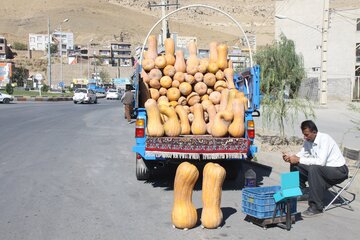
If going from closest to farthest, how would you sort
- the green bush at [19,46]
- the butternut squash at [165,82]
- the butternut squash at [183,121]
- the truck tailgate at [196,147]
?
the truck tailgate at [196,147]
the butternut squash at [183,121]
the butternut squash at [165,82]
the green bush at [19,46]

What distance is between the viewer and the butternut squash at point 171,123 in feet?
24.4

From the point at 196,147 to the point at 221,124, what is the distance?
0.68 m

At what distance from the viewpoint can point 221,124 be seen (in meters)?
7.49

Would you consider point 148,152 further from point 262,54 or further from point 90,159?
point 262,54

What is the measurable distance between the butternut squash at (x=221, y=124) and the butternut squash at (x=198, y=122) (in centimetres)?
37

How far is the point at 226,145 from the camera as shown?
7.22 meters

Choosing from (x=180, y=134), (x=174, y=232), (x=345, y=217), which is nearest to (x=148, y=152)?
(x=180, y=134)

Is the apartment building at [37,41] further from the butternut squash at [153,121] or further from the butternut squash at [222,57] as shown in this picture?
the butternut squash at [153,121]

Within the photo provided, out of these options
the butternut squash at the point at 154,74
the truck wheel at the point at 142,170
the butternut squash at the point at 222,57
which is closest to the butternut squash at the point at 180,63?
the butternut squash at the point at 154,74

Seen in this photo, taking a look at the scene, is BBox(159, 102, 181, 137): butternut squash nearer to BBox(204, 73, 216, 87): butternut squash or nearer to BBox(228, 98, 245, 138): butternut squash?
BBox(228, 98, 245, 138): butternut squash

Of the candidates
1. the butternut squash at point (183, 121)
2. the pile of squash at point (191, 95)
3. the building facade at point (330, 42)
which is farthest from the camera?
the building facade at point (330, 42)

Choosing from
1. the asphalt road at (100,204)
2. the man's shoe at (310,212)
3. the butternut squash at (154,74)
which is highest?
the butternut squash at (154,74)

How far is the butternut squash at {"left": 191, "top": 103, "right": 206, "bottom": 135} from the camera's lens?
7.90 meters

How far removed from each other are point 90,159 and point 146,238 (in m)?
5.77
